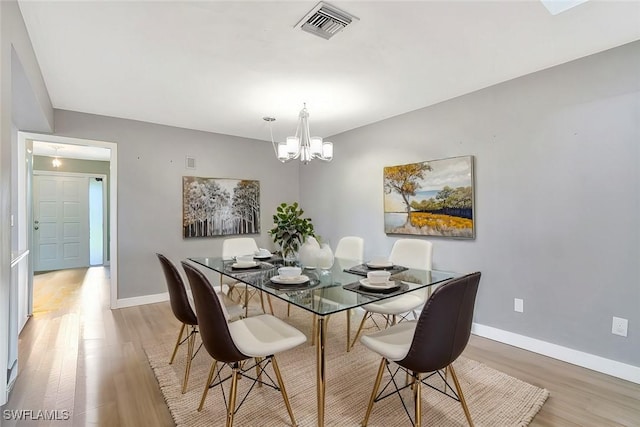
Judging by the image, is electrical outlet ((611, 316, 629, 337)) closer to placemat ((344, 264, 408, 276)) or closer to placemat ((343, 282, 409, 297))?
placemat ((344, 264, 408, 276))

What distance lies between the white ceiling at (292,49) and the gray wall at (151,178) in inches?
20.4

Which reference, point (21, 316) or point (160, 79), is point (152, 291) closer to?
point (21, 316)

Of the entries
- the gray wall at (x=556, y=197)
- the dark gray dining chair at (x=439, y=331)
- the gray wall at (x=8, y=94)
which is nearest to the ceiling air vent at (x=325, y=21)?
the gray wall at (x=8, y=94)

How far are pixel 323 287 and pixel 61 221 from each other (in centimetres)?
699

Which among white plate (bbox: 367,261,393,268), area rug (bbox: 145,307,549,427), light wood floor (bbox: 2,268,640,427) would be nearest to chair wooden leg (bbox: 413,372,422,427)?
area rug (bbox: 145,307,549,427)

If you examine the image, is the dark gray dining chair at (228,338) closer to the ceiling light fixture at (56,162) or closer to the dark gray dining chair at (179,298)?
the dark gray dining chair at (179,298)

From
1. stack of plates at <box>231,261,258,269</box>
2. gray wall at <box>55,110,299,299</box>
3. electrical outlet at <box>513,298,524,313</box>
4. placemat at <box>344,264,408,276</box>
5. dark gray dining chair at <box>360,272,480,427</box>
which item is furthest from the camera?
gray wall at <box>55,110,299,299</box>

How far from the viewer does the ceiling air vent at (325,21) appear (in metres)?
1.81

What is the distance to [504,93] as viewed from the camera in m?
2.85

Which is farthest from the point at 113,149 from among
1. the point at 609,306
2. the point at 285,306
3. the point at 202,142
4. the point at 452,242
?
the point at 609,306

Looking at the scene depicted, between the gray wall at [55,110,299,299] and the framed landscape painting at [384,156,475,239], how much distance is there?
2.44 meters

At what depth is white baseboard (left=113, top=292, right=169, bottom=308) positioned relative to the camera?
3.86 metres

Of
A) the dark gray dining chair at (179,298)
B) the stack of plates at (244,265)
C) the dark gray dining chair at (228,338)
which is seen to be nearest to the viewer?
the dark gray dining chair at (228,338)

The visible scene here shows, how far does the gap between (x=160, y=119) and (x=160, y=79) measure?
134cm
